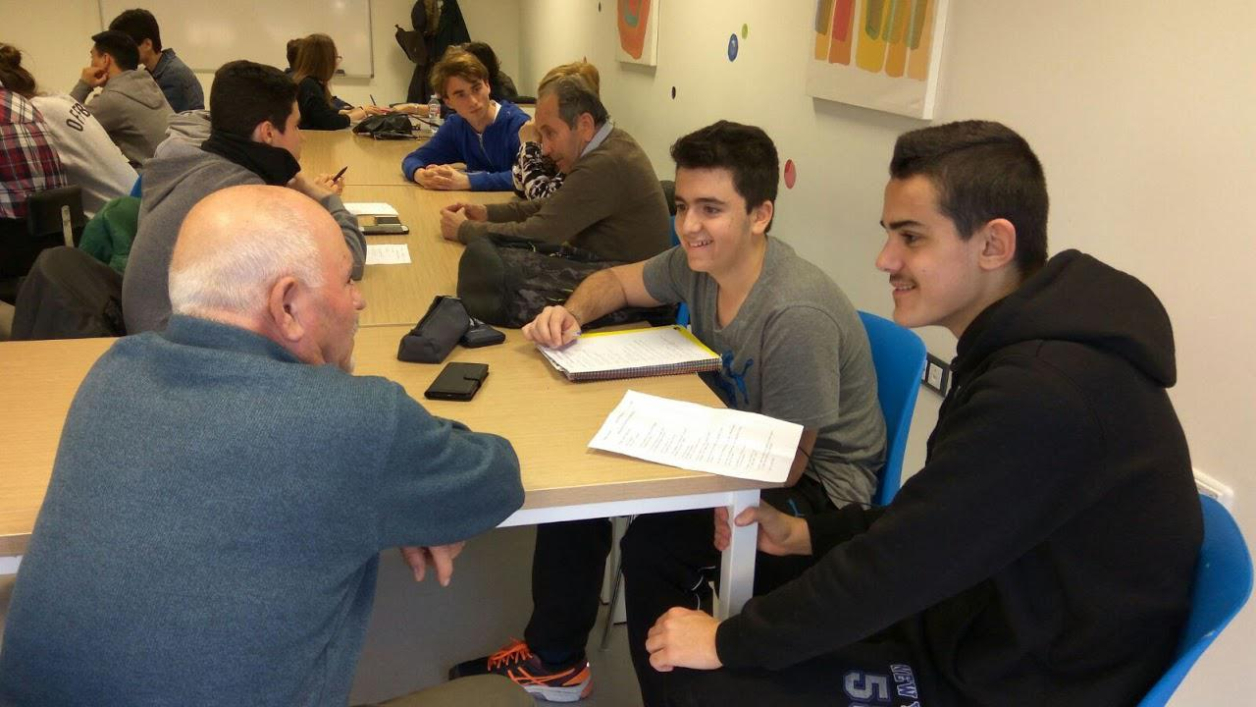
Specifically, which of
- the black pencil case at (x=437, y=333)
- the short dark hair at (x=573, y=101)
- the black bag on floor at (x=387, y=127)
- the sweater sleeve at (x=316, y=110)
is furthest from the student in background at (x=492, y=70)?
the black pencil case at (x=437, y=333)

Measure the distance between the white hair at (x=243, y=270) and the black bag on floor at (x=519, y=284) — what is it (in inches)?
37.4

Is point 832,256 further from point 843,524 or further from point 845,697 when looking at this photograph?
point 845,697

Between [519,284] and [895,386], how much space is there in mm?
819

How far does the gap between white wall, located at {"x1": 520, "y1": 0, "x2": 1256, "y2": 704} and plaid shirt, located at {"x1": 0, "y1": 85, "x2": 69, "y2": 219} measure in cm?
282

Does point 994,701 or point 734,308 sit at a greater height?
point 734,308

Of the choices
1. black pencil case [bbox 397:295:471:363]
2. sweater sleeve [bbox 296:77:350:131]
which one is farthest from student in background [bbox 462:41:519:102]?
black pencil case [bbox 397:295:471:363]

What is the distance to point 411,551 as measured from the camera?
1.26 meters

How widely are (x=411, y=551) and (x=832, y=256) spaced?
2.00 metres

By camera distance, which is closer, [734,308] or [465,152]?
[734,308]

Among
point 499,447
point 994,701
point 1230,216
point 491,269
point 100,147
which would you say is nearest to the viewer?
point 994,701

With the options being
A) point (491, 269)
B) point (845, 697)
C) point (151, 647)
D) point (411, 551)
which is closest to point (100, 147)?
point (491, 269)

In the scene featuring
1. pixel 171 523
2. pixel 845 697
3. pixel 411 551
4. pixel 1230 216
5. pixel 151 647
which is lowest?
pixel 845 697

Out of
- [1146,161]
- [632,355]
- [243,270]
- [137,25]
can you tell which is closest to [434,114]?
[137,25]

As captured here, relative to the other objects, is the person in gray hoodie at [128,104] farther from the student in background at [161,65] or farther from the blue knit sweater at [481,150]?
the blue knit sweater at [481,150]
